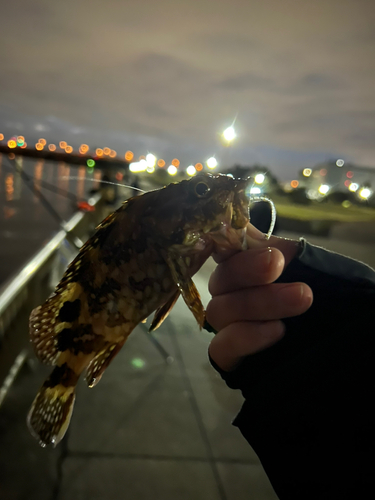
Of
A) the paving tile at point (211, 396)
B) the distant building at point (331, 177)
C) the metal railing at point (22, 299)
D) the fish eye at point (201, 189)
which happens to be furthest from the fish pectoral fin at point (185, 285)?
the distant building at point (331, 177)

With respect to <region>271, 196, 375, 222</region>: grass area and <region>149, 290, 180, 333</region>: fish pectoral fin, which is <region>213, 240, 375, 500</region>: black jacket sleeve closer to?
<region>149, 290, 180, 333</region>: fish pectoral fin

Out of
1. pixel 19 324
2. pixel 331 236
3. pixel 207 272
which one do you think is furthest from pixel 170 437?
pixel 331 236

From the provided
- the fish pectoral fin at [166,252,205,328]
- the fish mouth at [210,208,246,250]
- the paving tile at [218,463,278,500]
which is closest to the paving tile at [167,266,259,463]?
the paving tile at [218,463,278,500]

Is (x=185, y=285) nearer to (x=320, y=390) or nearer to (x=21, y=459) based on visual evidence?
(x=320, y=390)

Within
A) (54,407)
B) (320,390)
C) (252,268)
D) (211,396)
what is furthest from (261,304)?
(211,396)

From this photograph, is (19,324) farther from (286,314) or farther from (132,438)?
(286,314)

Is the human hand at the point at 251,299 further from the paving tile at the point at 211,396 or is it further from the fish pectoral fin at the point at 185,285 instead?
the paving tile at the point at 211,396
